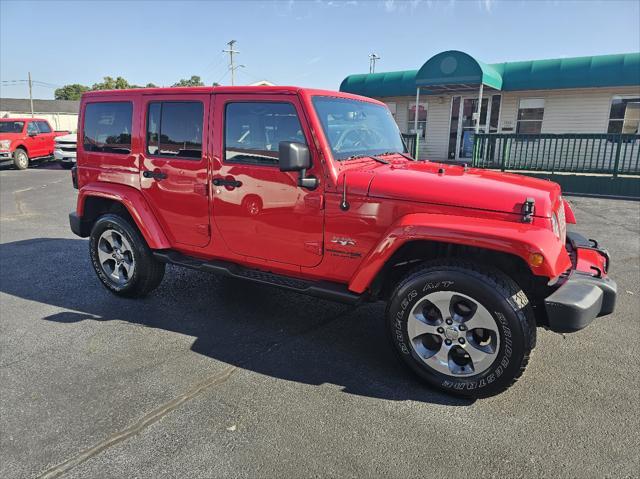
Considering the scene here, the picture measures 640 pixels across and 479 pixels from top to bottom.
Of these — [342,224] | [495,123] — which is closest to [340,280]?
[342,224]

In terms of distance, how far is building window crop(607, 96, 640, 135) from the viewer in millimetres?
14727

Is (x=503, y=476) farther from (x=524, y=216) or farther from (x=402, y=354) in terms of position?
(x=524, y=216)

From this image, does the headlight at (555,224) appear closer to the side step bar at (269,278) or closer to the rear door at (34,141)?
the side step bar at (269,278)

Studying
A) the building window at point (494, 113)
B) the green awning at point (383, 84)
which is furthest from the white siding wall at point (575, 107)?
the green awning at point (383, 84)

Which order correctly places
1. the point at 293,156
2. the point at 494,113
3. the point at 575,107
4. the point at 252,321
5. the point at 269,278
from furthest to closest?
the point at 494,113
the point at 575,107
the point at 252,321
the point at 269,278
the point at 293,156

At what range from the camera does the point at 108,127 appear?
4406 millimetres

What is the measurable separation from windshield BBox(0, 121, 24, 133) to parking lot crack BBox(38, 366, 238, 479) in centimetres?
2041

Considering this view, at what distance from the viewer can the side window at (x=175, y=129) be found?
12.6 ft

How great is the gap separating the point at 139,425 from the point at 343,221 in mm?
1811

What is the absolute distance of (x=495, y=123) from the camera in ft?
54.9

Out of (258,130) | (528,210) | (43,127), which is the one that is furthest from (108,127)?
(43,127)

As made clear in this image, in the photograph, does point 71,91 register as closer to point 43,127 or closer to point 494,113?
point 43,127

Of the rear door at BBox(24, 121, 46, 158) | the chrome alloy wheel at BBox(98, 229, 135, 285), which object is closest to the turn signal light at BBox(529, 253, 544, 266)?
the chrome alloy wheel at BBox(98, 229, 135, 285)

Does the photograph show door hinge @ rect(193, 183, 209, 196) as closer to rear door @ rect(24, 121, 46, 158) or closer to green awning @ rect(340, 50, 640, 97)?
green awning @ rect(340, 50, 640, 97)
